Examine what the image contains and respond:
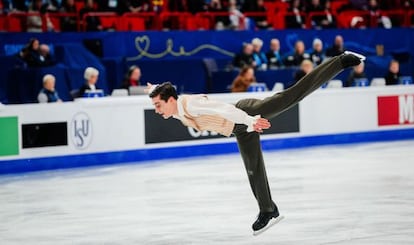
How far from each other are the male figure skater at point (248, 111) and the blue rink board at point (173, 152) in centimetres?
672

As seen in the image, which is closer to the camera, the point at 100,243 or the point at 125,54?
the point at 100,243

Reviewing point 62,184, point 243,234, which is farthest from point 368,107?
point 243,234

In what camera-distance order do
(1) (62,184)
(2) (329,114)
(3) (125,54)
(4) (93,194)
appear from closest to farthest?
(4) (93,194), (1) (62,184), (2) (329,114), (3) (125,54)

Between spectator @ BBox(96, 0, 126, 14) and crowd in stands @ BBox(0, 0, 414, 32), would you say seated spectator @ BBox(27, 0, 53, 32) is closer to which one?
crowd in stands @ BBox(0, 0, 414, 32)

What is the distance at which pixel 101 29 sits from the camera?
20.3 meters

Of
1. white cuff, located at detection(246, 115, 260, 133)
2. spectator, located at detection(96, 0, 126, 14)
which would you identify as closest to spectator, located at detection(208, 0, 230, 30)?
spectator, located at detection(96, 0, 126, 14)

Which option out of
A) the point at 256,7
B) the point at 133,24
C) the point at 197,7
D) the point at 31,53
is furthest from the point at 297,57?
the point at 31,53

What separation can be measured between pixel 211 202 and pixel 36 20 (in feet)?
32.2

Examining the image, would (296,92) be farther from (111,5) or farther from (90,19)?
(111,5)

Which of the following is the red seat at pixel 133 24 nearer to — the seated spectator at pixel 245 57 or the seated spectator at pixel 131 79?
the seated spectator at pixel 245 57

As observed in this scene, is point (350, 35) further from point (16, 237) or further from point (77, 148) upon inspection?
point (16, 237)

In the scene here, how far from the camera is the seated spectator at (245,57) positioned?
19.7 m

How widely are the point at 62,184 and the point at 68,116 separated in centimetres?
199

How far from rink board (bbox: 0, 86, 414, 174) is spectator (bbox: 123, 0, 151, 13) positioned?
5.47m
